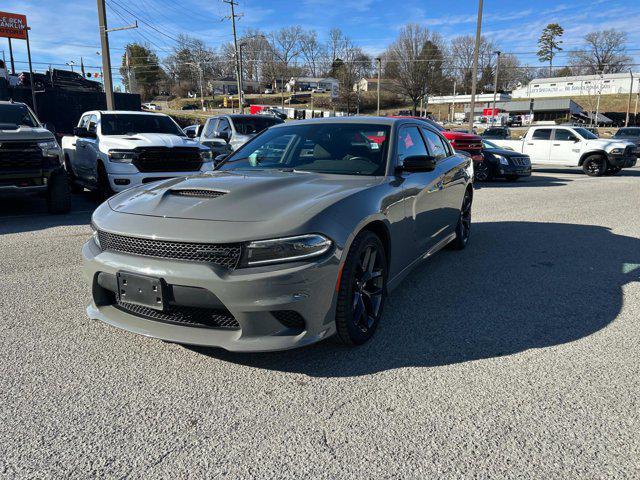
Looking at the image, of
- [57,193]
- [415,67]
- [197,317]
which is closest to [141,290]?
[197,317]

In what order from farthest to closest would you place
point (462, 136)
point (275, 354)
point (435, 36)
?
point (435, 36)
point (462, 136)
point (275, 354)

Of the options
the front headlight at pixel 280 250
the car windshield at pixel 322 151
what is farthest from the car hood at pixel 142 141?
the front headlight at pixel 280 250

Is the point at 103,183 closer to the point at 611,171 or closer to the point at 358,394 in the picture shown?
the point at 358,394

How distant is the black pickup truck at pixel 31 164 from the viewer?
7.23m

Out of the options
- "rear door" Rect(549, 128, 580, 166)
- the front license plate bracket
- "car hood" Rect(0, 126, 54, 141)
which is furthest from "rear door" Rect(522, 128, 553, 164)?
the front license plate bracket

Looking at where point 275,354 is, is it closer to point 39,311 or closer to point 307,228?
point 307,228

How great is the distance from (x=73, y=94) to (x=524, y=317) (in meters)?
28.4

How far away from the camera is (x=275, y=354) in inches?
123

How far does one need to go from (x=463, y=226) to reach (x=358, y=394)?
3.79 m

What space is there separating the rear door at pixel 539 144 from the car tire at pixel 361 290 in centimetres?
1619

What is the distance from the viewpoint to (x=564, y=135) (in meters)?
17.0

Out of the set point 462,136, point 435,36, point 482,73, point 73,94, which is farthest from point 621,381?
point 482,73

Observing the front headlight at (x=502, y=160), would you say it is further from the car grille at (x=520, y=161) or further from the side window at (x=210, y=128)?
the side window at (x=210, y=128)

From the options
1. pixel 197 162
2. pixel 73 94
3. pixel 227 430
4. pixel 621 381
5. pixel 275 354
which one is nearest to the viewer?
pixel 227 430
